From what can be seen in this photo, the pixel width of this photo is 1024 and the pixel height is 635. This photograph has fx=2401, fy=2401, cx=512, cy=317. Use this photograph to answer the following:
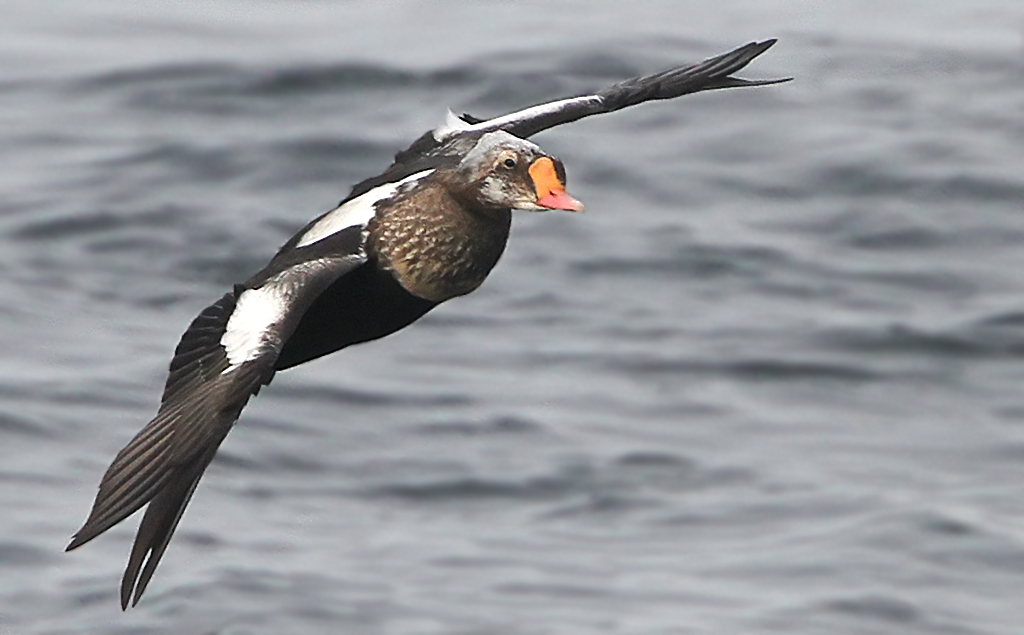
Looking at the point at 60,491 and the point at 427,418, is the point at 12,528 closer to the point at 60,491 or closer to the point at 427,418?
the point at 60,491

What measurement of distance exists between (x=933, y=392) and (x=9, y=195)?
9044 mm

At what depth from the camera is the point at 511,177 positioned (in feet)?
26.3

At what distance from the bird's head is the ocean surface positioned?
30.3ft

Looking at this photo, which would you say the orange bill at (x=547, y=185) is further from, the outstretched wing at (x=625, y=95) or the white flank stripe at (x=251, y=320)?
the outstretched wing at (x=625, y=95)

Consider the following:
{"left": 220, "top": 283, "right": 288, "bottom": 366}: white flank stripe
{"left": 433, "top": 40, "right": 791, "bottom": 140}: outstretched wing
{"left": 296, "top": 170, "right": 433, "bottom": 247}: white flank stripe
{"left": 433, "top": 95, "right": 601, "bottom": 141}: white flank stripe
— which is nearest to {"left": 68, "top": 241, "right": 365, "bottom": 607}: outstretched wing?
{"left": 220, "top": 283, "right": 288, "bottom": 366}: white flank stripe

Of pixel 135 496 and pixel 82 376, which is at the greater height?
pixel 135 496

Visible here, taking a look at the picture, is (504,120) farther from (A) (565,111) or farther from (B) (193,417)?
(B) (193,417)

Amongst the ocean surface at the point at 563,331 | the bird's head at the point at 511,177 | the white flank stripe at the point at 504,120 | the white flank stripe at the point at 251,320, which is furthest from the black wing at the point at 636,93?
the ocean surface at the point at 563,331

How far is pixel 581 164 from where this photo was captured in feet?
76.9

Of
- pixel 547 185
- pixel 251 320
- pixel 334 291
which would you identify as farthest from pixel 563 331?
pixel 251 320

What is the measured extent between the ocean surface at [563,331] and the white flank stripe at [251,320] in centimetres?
951

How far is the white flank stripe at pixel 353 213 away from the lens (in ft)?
27.9

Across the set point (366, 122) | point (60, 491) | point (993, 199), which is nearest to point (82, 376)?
point (60, 491)

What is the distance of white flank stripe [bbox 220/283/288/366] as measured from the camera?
298 inches
